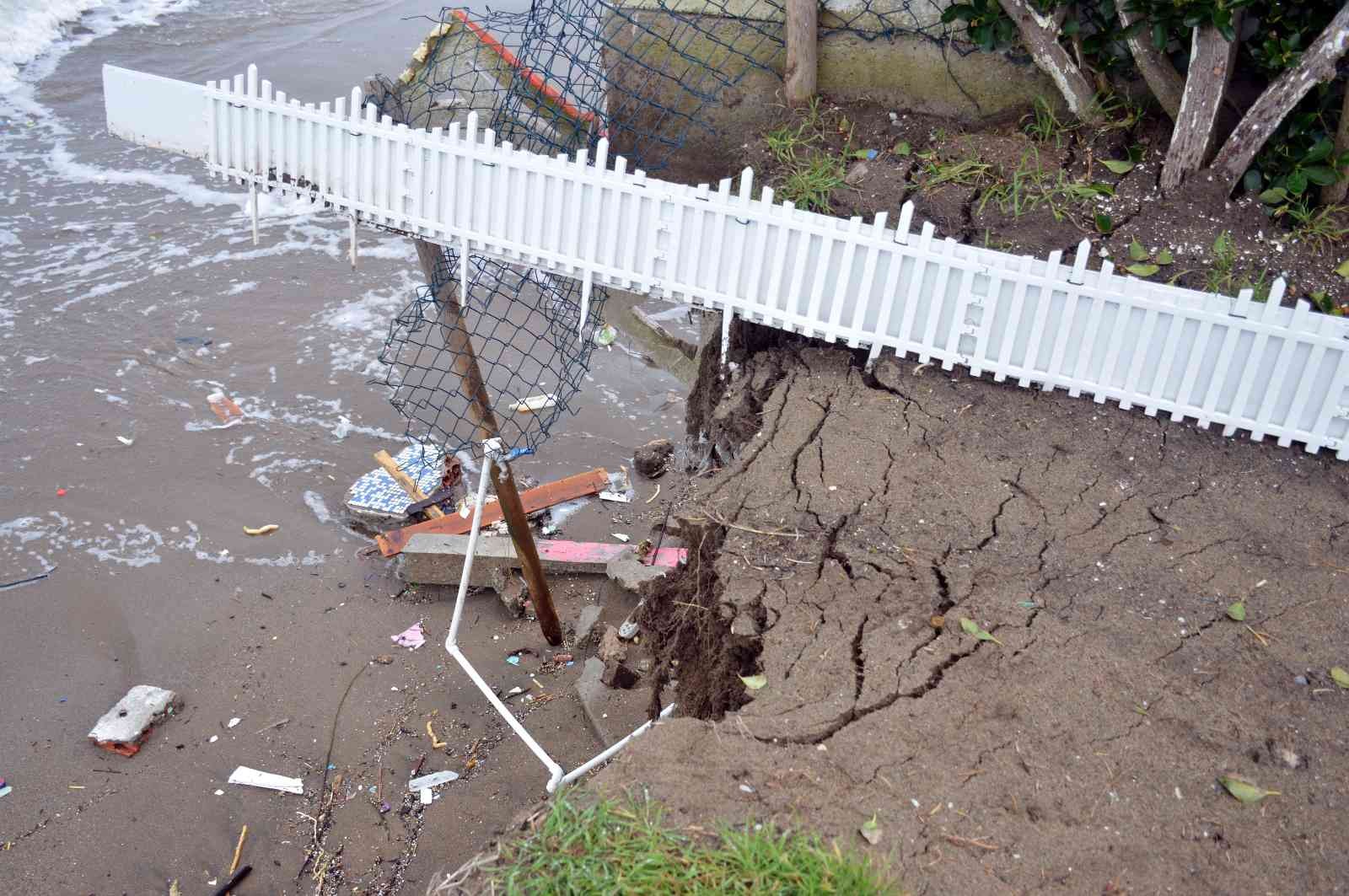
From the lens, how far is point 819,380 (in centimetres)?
464

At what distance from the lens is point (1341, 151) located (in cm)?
484

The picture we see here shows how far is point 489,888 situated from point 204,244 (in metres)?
8.71

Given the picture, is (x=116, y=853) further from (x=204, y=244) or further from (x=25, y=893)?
(x=204, y=244)

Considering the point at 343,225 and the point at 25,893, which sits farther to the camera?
the point at 343,225

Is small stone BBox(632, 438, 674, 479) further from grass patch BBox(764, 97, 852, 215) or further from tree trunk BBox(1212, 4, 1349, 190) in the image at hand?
tree trunk BBox(1212, 4, 1349, 190)

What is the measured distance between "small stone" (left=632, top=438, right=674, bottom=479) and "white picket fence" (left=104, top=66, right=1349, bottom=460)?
9.65ft

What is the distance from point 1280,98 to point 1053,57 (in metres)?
1.10

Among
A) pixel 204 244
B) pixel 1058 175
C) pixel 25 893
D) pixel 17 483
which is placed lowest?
pixel 25 893

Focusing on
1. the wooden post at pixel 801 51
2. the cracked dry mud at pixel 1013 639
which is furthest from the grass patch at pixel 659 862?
the wooden post at pixel 801 51

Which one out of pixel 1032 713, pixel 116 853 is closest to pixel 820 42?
pixel 1032 713

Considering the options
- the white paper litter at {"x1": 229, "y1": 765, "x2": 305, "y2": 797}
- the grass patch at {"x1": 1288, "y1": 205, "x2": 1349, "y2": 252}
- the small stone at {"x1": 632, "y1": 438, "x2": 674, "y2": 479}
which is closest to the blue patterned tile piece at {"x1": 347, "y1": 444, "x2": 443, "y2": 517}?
the small stone at {"x1": 632, "y1": 438, "x2": 674, "y2": 479}

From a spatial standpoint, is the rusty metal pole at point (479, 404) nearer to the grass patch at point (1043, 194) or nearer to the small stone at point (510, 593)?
the small stone at point (510, 593)

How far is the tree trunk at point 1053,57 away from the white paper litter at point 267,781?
5.30 metres

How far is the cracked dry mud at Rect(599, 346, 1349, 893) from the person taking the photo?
110 inches
